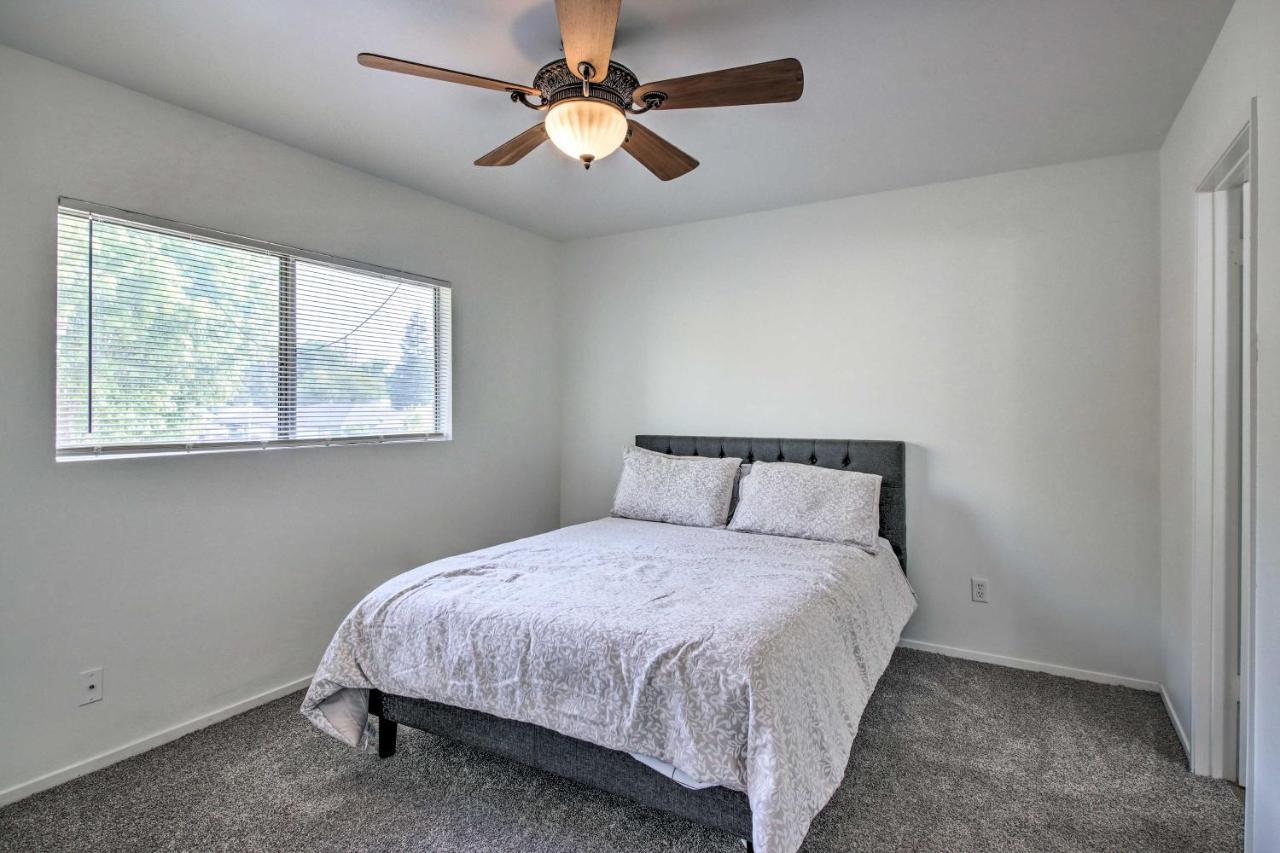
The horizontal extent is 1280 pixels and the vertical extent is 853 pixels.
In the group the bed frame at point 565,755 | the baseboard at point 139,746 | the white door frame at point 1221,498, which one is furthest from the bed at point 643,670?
the white door frame at point 1221,498

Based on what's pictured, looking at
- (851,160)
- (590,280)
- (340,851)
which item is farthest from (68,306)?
(851,160)

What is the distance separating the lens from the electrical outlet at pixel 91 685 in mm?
2143

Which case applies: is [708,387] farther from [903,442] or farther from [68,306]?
[68,306]

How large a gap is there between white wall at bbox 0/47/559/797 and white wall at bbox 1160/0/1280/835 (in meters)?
3.29

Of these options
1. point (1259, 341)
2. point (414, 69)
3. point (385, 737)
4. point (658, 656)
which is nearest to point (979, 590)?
point (1259, 341)

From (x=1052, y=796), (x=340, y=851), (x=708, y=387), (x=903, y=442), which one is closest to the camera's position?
(x=340, y=851)

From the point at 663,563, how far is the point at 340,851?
1.37 meters

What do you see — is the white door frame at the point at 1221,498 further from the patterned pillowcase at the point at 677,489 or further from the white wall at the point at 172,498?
the white wall at the point at 172,498

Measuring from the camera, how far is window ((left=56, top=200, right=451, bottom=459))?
2152mm

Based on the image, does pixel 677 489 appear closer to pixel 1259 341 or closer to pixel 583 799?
pixel 583 799

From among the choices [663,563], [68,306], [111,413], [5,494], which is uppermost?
[68,306]

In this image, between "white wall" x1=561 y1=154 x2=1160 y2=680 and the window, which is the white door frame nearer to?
"white wall" x1=561 y1=154 x2=1160 y2=680

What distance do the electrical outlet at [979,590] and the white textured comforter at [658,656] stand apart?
838 millimetres

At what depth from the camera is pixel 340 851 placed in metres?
1.74
